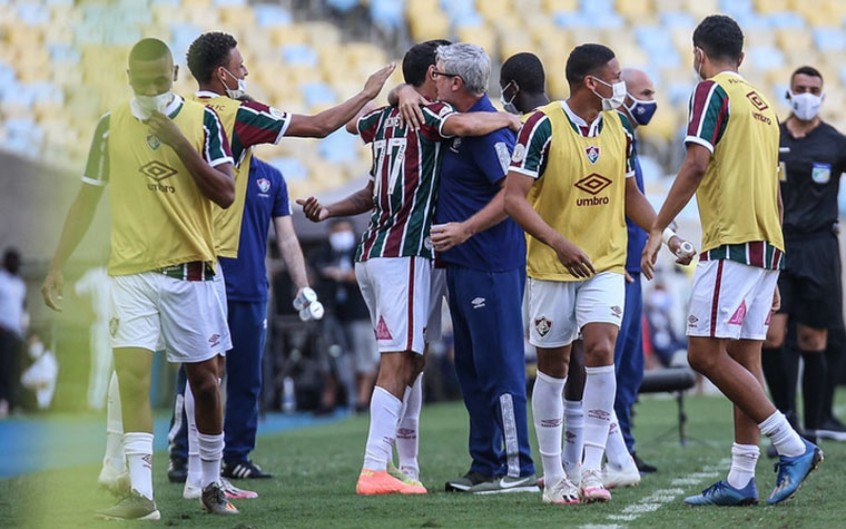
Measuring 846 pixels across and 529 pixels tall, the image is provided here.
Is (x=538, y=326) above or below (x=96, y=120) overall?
below

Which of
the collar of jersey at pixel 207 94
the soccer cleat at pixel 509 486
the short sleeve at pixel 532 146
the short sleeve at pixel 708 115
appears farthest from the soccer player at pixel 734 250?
the collar of jersey at pixel 207 94

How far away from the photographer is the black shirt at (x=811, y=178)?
958 centimetres

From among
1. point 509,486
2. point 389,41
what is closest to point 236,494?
point 509,486

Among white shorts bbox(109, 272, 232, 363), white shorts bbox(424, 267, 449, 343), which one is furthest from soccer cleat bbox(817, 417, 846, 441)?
white shorts bbox(109, 272, 232, 363)

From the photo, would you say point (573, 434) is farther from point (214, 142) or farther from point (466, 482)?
point (214, 142)

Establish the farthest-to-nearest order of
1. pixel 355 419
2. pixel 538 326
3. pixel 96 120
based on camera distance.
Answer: pixel 355 419
pixel 538 326
pixel 96 120

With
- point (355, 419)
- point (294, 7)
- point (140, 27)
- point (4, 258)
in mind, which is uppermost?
point (294, 7)

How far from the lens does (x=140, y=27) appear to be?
5.73 meters

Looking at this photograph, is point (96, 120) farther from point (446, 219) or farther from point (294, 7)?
point (294, 7)

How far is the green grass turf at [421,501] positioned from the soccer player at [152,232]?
0.56 metres


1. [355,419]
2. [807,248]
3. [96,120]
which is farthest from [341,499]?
[355,419]

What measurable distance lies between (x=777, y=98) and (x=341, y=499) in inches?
692

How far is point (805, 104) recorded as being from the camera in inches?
372

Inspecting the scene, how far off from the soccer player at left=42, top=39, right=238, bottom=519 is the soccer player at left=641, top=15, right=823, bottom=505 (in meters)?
1.87
